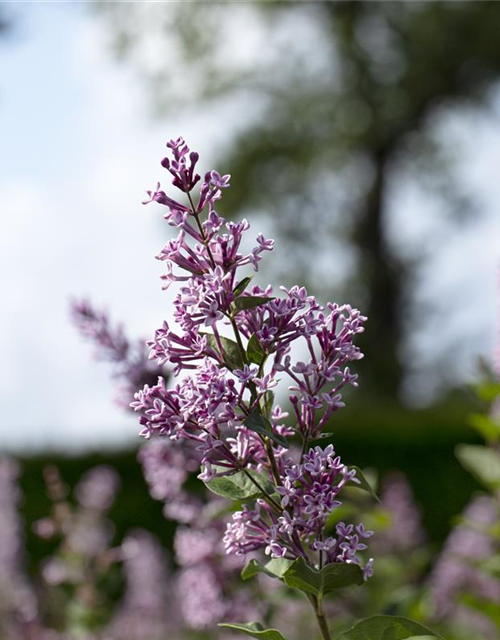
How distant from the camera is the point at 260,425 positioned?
63.7 inches

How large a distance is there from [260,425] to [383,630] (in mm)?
399

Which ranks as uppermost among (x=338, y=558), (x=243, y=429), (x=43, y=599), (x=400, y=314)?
(x=400, y=314)

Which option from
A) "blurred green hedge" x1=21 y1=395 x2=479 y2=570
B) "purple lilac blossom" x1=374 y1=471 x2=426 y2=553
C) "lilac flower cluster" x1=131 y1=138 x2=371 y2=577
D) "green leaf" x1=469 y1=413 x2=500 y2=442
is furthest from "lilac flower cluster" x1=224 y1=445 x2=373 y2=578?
"blurred green hedge" x1=21 y1=395 x2=479 y2=570

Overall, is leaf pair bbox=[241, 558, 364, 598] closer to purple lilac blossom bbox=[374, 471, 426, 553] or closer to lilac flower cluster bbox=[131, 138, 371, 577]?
lilac flower cluster bbox=[131, 138, 371, 577]

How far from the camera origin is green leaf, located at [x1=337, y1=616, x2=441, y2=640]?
5.46 feet

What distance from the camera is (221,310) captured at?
1643 millimetres

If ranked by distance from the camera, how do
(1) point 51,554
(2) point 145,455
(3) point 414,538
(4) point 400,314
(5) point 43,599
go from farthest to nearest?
(4) point 400,314 → (1) point 51,554 → (5) point 43,599 → (3) point 414,538 → (2) point 145,455

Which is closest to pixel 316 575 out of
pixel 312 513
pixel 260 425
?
pixel 312 513

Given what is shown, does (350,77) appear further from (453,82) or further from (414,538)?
(414,538)

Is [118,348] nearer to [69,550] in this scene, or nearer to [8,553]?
[69,550]

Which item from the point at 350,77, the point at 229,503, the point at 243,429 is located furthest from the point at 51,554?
the point at 350,77

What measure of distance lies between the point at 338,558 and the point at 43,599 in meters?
5.20

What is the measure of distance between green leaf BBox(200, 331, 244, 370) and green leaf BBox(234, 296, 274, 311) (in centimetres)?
7

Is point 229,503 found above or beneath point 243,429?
above
